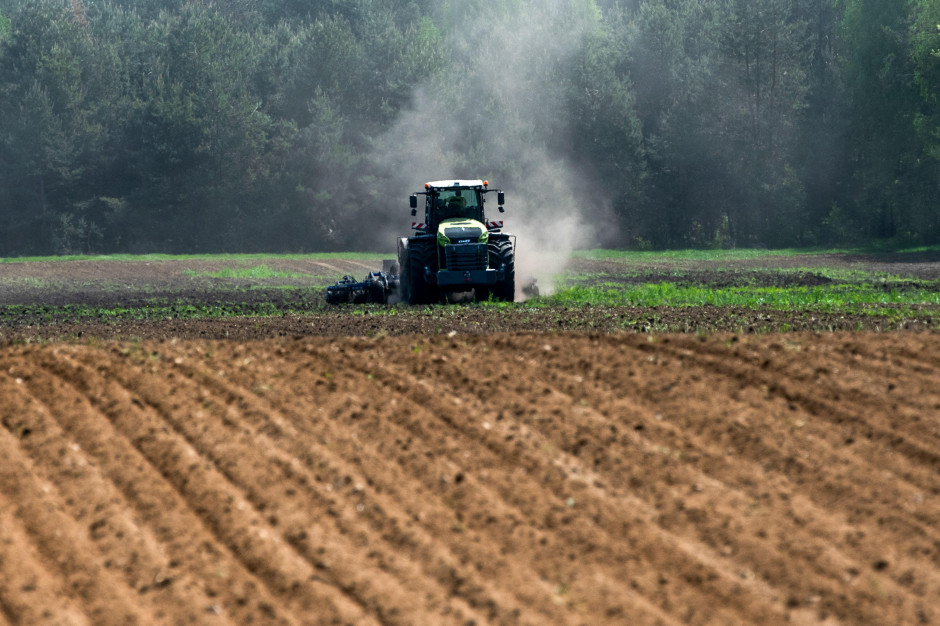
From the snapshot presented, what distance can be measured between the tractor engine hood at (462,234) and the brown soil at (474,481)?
10.8 meters

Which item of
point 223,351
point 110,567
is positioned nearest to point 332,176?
point 223,351

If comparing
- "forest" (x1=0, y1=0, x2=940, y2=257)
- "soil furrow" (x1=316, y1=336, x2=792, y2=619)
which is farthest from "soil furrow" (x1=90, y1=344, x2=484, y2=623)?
"forest" (x1=0, y1=0, x2=940, y2=257)

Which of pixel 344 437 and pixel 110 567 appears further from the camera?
pixel 344 437

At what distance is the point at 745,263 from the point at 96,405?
40.9 metres

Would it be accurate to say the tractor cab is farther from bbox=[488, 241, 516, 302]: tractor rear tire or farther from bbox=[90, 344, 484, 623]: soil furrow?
bbox=[90, 344, 484, 623]: soil furrow

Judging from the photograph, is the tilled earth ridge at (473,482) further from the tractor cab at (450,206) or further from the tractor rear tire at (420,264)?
the tractor cab at (450,206)

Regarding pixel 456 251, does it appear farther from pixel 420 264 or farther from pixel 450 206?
pixel 450 206

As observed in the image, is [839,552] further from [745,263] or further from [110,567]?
[745,263]

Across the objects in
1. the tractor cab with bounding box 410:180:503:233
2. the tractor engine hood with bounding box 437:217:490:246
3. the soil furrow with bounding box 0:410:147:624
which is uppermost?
the tractor cab with bounding box 410:180:503:233

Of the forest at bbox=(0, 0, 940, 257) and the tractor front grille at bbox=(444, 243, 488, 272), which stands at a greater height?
the forest at bbox=(0, 0, 940, 257)

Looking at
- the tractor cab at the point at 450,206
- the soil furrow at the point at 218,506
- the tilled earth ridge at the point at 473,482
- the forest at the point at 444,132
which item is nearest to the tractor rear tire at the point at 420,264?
the tractor cab at the point at 450,206

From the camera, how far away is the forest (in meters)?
62.8

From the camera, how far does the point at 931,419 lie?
9422 millimetres

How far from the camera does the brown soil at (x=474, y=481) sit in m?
6.82
